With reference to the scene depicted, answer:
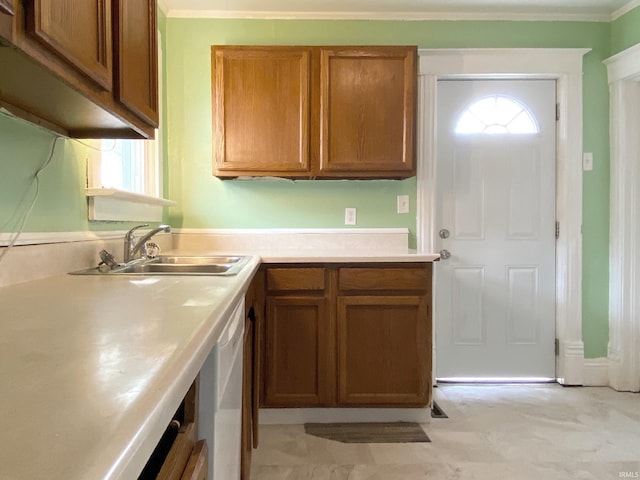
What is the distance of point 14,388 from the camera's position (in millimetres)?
461

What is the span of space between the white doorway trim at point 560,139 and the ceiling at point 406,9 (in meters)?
0.23

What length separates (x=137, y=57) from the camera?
1351mm

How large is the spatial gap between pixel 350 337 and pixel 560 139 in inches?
74.2

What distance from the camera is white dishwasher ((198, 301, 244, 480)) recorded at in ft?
2.52

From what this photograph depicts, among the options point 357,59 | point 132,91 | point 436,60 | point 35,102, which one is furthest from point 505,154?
point 35,102

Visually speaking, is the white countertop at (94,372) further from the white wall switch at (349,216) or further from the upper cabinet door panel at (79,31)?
the white wall switch at (349,216)

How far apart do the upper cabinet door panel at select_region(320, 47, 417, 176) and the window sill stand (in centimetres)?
98

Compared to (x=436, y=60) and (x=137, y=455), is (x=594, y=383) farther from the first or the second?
(x=137, y=455)

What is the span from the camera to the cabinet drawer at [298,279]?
2.23 metres

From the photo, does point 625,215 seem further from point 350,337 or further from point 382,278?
point 350,337

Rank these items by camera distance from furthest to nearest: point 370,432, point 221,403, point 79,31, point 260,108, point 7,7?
1. point 260,108
2. point 370,432
3. point 79,31
4. point 221,403
5. point 7,7

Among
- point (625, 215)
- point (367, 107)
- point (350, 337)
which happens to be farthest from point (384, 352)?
point (625, 215)

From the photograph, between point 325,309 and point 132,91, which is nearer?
point 132,91

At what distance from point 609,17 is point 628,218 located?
128 centimetres
